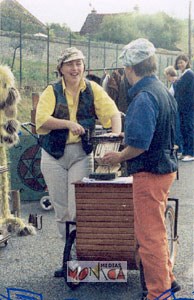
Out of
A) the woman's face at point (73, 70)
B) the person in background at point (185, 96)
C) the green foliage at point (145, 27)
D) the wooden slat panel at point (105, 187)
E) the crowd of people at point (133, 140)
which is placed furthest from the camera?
the person in background at point (185, 96)

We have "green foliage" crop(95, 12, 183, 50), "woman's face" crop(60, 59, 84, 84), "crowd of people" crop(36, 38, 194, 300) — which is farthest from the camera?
"green foliage" crop(95, 12, 183, 50)

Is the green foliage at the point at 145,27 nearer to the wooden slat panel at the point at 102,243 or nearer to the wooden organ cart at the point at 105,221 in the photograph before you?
the wooden organ cart at the point at 105,221

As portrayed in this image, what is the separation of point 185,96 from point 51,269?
17.8 ft

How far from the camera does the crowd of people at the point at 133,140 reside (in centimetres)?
380

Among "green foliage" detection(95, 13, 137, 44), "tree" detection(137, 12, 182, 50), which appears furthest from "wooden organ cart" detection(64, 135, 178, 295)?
"green foliage" detection(95, 13, 137, 44)

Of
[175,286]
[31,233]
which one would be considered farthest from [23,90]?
[175,286]

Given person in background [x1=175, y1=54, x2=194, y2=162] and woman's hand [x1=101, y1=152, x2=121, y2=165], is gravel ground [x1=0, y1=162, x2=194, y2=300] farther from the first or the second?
person in background [x1=175, y1=54, x2=194, y2=162]

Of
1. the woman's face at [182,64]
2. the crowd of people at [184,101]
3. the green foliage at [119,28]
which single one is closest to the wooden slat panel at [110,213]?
the green foliage at [119,28]

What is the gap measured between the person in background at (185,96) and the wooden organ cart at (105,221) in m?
Result: 5.52

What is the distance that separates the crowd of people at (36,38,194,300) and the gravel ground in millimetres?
210

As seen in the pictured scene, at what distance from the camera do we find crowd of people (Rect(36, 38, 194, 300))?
12.5ft

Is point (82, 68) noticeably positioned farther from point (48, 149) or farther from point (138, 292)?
point (138, 292)

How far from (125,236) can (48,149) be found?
0.87 metres

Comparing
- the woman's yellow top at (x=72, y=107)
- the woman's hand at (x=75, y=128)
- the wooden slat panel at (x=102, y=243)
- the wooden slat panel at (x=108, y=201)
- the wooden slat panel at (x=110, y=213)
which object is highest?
the woman's yellow top at (x=72, y=107)
